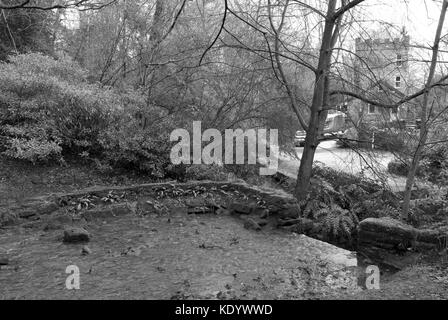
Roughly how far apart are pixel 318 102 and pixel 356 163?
14.2 ft

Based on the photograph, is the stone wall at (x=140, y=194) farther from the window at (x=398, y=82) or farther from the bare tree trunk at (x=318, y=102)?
the window at (x=398, y=82)

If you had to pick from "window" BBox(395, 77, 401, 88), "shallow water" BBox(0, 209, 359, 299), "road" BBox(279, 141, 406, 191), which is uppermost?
"window" BBox(395, 77, 401, 88)

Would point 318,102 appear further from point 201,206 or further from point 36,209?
point 36,209

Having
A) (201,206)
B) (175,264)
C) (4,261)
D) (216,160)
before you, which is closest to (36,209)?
(4,261)

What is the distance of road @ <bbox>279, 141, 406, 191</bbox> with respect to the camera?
7.28 metres

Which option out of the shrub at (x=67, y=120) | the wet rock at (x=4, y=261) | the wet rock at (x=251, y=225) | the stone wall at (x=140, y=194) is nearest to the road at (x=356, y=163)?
the stone wall at (x=140, y=194)

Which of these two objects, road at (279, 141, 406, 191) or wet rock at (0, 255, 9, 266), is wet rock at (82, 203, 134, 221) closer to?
wet rock at (0, 255, 9, 266)

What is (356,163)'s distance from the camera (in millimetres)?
10992

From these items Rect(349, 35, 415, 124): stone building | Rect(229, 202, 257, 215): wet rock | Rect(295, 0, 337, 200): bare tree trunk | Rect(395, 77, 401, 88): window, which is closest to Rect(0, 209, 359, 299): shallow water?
Rect(229, 202, 257, 215): wet rock

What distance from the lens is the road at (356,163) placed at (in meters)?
7.28

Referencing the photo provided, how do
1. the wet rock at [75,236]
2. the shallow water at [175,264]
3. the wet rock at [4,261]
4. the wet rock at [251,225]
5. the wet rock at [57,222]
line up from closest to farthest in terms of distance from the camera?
the shallow water at [175,264]
the wet rock at [4,261]
the wet rock at [75,236]
the wet rock at [57,222]
the wet rock at [251,225]

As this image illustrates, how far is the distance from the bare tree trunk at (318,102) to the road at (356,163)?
14.4 inches

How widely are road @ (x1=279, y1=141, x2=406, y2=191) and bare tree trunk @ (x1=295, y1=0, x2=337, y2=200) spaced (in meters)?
0.37
